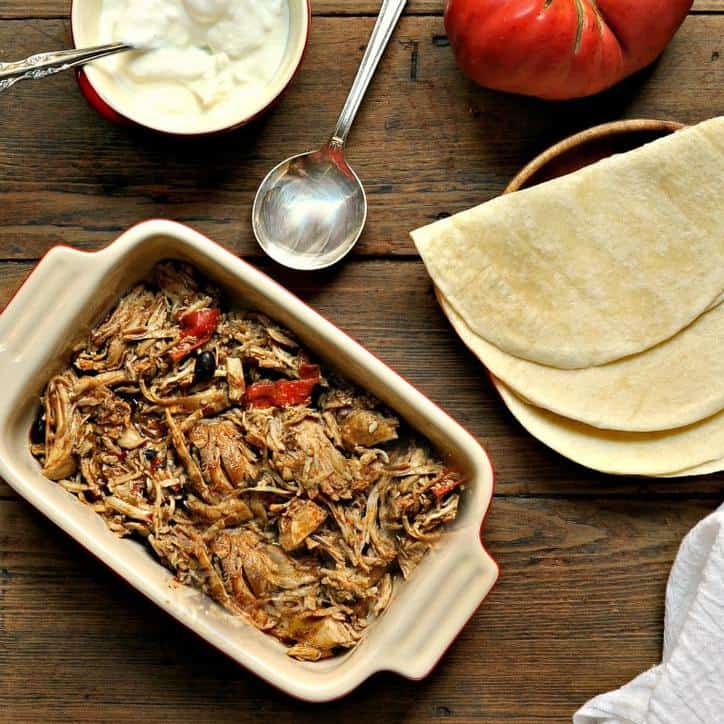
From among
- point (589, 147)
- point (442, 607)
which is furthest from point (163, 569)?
point (589, 147)

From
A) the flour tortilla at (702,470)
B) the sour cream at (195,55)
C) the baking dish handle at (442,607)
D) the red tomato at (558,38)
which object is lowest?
the baking dish handle at (442,607)

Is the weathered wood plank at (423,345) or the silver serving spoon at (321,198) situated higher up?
the silver serving spoon at (321,198)

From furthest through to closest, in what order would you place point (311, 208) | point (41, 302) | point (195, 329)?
point (311, 208)
point (195, 329)
point (41, 302)

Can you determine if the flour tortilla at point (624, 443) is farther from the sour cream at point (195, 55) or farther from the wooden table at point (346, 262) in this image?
the sour cream at point (195, 55)

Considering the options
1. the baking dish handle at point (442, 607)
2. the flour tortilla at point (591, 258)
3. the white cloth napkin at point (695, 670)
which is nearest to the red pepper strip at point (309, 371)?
the flour tortilla at point (591, 258)

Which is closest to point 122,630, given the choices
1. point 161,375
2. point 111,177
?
point 161,375

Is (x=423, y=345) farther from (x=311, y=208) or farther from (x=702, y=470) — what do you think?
(x=702, y=470)

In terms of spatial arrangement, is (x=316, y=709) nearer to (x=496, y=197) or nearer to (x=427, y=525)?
(x=427, y=525)
